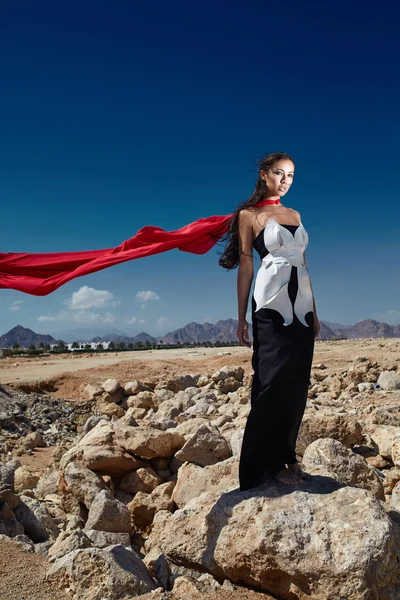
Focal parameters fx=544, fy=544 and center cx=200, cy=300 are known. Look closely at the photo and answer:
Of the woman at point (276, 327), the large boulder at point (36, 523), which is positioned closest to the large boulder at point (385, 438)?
the woman at point (276, 327)

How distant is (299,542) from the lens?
3301 millimetres

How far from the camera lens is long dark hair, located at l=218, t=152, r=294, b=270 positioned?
4.00 metres

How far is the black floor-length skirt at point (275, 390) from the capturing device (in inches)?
144

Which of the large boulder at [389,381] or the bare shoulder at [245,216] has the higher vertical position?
the bare shoulder at [245,216]

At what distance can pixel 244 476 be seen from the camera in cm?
384

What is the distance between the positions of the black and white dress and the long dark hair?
0.29m

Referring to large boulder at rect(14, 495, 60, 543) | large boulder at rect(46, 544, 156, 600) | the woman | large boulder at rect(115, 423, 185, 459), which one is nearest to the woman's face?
the woman

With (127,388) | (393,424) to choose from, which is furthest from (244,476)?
(127,388)

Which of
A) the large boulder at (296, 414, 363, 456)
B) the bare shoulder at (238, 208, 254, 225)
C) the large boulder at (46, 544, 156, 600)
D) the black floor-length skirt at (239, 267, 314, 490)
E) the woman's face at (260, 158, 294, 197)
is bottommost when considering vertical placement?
the large boulder at (46, 544, 156, 600)

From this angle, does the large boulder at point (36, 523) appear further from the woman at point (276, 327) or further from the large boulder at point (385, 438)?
the large boulder at point (385, 438)

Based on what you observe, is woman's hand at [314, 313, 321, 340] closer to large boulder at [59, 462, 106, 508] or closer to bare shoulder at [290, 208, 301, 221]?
bare shoulder at [290, 208, 301, 221]

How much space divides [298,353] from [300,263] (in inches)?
25.3

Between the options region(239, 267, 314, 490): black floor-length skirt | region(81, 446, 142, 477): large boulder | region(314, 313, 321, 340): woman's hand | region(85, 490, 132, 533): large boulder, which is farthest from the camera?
region(81, 446, 142, 477): large boulder

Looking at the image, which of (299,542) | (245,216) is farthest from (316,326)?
(299,542)
